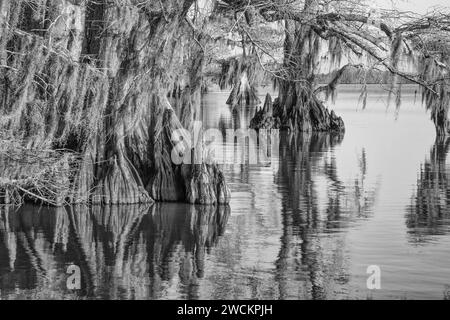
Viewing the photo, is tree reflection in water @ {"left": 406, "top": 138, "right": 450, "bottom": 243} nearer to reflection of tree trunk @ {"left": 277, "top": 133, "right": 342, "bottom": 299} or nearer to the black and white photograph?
the black and white photograph

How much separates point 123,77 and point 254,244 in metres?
3.86

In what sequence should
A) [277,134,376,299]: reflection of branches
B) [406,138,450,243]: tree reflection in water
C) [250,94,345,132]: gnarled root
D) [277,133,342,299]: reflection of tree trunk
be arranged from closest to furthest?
[277,133,342,299]: reflection of tree trunk
[277,134,376,299]: reflection of branches
[406,138,450,243]: tree reflection in water
[250,94,345,132]: gnarled root

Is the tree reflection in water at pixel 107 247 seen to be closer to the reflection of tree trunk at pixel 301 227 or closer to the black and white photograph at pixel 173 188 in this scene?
the black and white photograph at pixel 173 188

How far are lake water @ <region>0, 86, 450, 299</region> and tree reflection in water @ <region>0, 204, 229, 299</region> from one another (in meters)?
0.02

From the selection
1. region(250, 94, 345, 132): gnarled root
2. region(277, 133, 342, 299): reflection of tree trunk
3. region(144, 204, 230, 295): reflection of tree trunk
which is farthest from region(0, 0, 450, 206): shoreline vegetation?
region(250, 94, 345, 132): gnarled root

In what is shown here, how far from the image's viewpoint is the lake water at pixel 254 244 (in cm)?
1042

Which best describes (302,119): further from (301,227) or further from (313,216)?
(301,227)

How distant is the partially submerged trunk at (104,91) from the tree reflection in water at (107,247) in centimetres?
55

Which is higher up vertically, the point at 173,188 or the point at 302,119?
the point at 302,119

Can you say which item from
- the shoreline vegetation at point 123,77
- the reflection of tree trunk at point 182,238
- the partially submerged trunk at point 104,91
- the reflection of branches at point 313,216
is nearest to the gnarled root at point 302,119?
the reflection of branches at point 313,216

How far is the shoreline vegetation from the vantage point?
1329cm

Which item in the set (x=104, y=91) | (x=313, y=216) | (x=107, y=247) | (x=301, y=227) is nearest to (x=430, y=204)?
(x=313, y=216)

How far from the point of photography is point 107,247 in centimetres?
1275
